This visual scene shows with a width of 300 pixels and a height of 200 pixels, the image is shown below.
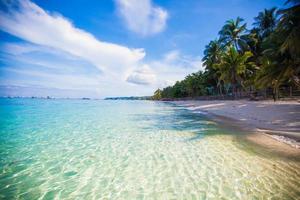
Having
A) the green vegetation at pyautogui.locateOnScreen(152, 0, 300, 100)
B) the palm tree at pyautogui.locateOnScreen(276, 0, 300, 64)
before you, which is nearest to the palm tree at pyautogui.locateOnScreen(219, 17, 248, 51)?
the green vegetation at pyautogui.locateOnScreen(152, 0, 300, 100)

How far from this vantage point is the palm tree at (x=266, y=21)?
27.6 m

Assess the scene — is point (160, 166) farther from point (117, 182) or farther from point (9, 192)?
point (9, 192)

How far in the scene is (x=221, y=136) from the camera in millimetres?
7652

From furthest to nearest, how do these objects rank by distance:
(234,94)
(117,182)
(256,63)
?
(234,94), (256,63), (117,182)

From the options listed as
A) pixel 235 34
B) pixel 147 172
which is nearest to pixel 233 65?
pixel 235 34

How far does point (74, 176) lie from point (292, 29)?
612 inches

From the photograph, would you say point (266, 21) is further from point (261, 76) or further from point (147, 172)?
point (147, 172)

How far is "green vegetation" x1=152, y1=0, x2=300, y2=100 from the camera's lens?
12336 mm

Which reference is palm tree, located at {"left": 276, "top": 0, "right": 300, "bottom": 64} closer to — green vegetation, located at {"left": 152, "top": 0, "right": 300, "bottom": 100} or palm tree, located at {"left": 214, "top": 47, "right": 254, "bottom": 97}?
green vegetation, located at {"left": 152, "top": 0, "right": 300, "bottom": 100}

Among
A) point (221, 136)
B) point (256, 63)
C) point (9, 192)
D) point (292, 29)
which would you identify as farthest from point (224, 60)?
point (9, 192)

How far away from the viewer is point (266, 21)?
2816 cm

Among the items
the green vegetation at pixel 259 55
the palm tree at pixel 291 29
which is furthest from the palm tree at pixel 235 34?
the palm tree at pixel 291 29

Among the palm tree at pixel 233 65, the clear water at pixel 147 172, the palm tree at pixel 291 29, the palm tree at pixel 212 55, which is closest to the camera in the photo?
the clear water at pixel 147 172

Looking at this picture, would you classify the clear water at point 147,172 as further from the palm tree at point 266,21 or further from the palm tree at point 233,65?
the palm tree at point 266,21
